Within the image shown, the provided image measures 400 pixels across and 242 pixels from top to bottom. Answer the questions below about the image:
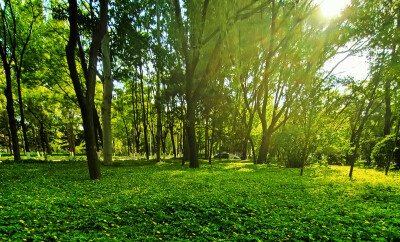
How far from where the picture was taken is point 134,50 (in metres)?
19.7

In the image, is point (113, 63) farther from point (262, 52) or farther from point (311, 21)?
point (311, 21)

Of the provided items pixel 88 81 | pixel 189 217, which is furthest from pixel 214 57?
pixel 189 217

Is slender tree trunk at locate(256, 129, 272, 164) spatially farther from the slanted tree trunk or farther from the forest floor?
the slanted tree trunk

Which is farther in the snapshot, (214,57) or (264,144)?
(264,144)

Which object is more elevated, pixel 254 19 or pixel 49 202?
pixel 254 19

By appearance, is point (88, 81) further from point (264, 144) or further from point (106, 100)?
point (264, 144)

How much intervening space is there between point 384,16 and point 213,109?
17.5 m

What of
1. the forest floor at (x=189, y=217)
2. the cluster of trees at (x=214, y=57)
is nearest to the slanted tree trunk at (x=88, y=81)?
the cluster of trees at (x=214, y=57)

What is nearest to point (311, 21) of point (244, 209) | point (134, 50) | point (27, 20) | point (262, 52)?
point (262, 52)

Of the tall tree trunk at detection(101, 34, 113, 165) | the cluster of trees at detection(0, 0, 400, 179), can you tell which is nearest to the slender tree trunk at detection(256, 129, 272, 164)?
the cluster of trees at detection(0, 0, 400, 179)

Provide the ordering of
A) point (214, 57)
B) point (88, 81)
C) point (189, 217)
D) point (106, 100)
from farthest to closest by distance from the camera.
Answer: point (214, 57)
point (106, 100)
point (88, 81)
point (189, 217)

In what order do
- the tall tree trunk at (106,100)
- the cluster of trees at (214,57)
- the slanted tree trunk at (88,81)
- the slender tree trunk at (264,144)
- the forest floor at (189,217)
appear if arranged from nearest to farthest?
the forest floor at (189,217) → the slanted tree trunk at (88,81) → the cluster of trees at (214,57) → the tall tree trunk at (106,100) → the slender tree trunk at (264,144)

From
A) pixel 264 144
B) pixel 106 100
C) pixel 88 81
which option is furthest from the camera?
pixel 264 144

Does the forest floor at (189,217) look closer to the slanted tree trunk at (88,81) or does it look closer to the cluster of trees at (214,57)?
the slanted tree trunk at (88,81)
